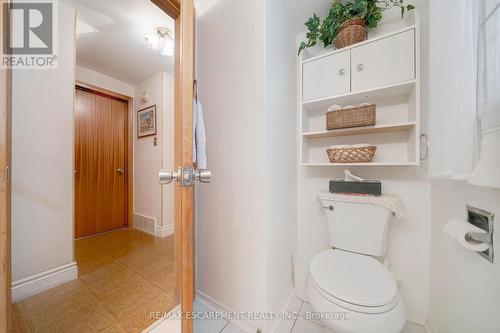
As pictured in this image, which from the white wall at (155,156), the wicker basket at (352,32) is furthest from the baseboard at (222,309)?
the wicker basket at (352,32)

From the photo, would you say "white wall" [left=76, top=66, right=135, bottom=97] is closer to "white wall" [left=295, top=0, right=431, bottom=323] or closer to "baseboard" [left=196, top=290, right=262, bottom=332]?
"baseboard" [left=196, top=290, right=262, bottom=332]

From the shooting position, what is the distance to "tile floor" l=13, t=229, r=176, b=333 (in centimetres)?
97

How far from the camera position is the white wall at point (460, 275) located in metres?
0.58

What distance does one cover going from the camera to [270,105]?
99cm

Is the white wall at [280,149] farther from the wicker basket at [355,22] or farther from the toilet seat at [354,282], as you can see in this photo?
the wicker basket at [355,22]

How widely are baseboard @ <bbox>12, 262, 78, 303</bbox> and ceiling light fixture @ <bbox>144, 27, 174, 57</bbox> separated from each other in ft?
5.05

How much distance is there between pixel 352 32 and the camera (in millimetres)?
1124

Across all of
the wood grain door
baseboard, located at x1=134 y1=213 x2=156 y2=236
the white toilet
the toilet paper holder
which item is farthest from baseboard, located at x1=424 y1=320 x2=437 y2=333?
the wood grain door

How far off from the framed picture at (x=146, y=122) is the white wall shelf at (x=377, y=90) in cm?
115

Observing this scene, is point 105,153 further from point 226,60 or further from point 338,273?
point 338,273

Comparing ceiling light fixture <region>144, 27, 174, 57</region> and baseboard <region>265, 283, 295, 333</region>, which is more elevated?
ceiling light fixture <region>144, 27, 174, 57</region>

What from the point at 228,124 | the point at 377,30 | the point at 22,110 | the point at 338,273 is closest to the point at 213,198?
the point at 228,124

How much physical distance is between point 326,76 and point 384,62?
1.06ft

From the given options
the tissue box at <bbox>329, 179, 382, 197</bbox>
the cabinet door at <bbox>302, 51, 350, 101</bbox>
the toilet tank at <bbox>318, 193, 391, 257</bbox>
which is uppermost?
the cabinet door at <bbox>302, 51, 350, 101</bbox>
